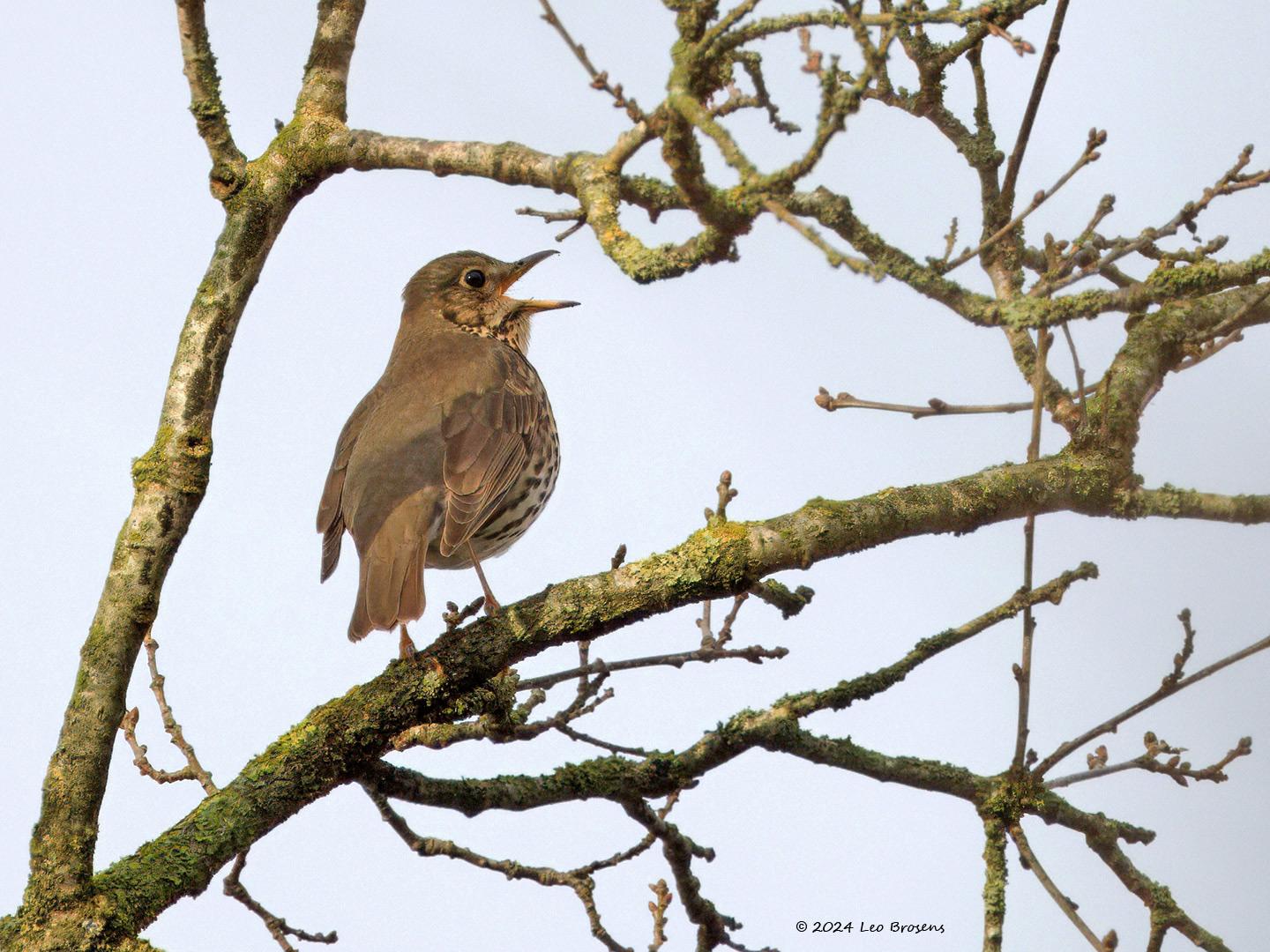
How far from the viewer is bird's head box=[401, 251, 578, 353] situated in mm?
5715

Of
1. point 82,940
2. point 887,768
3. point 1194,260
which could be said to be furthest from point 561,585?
point 1194,260

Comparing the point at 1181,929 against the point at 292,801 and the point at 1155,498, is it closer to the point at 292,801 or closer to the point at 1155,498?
the point at 1155,498

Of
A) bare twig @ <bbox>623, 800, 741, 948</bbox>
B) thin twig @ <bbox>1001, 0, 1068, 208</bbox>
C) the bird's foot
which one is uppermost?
thin twig @ <bbox>1001, 0, 1068, 208</bbox>

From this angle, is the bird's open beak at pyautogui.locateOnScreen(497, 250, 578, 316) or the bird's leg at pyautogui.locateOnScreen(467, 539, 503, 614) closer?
the bird's leg at pyautogui.locateOnScreen(467, 539, 503, 614)

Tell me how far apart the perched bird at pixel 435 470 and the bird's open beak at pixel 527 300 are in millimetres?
54

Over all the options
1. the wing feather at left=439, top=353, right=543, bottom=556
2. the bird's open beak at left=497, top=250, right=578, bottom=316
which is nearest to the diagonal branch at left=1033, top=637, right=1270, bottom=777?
the wing feather at left=439, top=353, right=543, bottom=556

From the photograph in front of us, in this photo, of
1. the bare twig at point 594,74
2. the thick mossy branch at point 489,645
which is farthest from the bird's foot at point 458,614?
the bare twig at point 594,74

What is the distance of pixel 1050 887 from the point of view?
3.22 meters

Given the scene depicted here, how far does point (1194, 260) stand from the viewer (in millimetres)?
4172

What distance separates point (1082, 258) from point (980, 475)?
26.8 inches

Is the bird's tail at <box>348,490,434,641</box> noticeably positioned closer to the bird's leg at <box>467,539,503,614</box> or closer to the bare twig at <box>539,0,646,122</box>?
the bird's leg at <box>467,539,503,614</box>

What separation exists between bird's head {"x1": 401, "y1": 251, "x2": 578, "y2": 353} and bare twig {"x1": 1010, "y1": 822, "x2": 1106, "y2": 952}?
3052mm

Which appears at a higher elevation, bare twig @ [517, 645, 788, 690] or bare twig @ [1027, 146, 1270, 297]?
bare twig @ [1027, 146, 1270, 297]

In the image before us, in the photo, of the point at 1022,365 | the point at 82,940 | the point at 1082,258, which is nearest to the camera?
the point at 82,940
